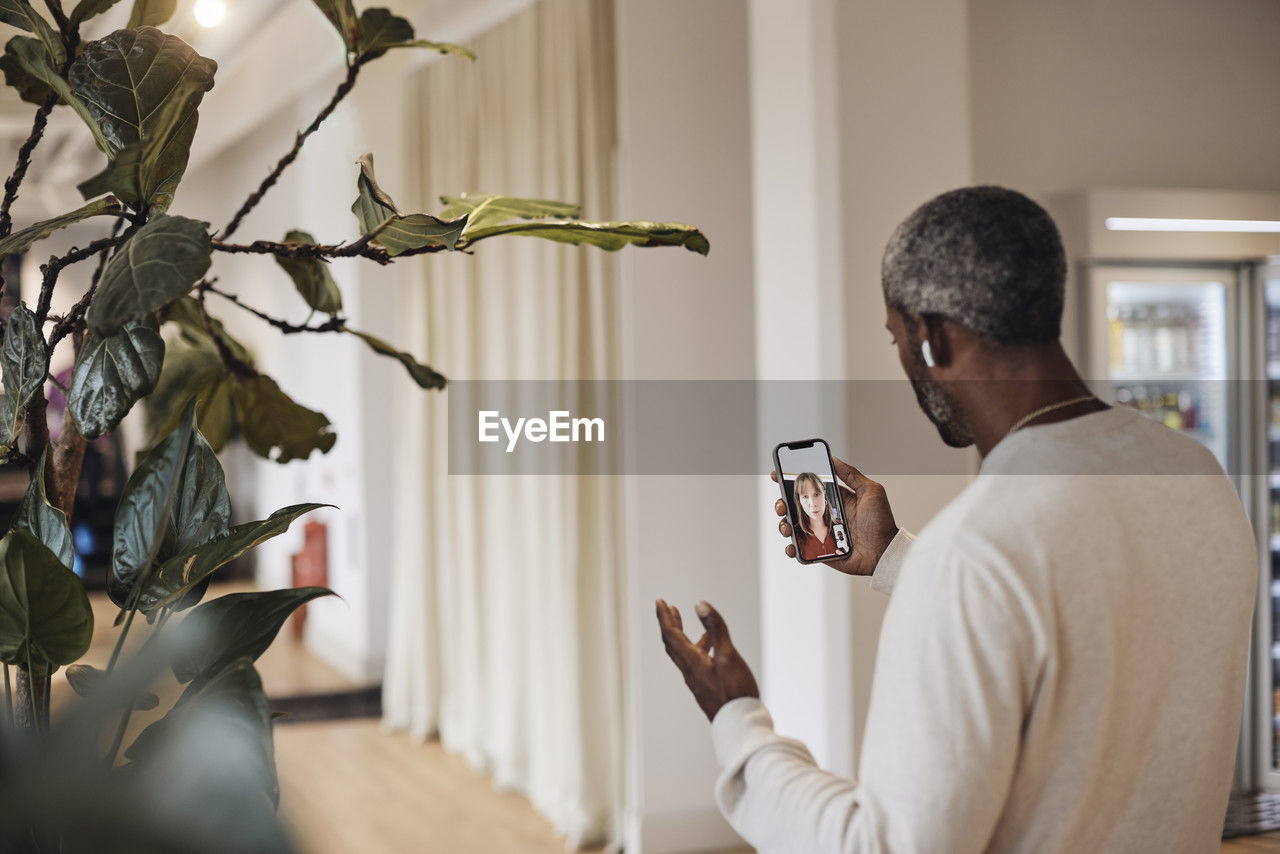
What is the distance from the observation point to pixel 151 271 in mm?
727

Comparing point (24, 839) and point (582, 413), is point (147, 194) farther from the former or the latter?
point (582, 413)

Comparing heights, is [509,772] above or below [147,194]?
below

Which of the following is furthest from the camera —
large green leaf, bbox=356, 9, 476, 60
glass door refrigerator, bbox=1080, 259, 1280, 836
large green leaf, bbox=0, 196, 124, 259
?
glass door refrigerator, bbox=1080, 259, 1280, 836

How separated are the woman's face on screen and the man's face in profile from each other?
1.09 ft

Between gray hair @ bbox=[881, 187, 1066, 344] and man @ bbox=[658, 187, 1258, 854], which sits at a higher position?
gray hair @ bbox=[881, 187, 1066, 344]

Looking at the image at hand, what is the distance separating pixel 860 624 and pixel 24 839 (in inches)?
92.8

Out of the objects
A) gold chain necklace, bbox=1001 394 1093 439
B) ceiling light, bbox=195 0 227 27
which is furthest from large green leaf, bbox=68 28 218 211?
ceiling light, bbox=195 0 227 27

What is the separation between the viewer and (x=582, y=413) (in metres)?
3.50

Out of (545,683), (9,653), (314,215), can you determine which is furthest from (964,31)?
(314,215)

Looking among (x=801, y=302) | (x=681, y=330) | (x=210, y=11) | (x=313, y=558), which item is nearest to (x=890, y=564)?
(x=801, y=302)

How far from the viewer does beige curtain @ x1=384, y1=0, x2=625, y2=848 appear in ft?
11.4

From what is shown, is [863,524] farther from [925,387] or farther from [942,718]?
[942,718]

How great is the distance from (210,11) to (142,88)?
4.48 metres

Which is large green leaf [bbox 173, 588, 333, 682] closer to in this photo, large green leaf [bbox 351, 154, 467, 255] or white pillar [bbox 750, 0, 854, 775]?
large green leaf [bbox 351, 154, 467, 255]
